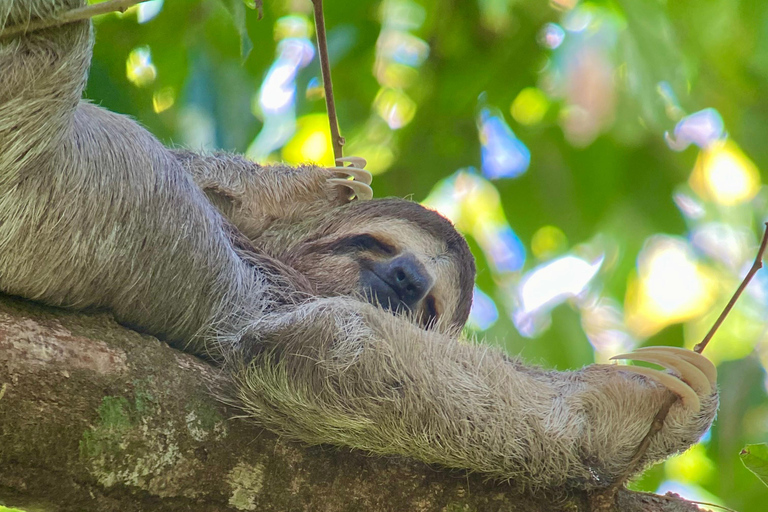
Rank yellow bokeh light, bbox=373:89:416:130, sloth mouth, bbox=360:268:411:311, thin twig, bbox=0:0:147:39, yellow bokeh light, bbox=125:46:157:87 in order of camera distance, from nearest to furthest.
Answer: thin twig, bbox=0:0:147:39 < sloth mouth, bbox=360:268:411:311 < yellow bokeh light, bbox=125:46:157:87 < yellow bokeh light, bbox=373:89:416:130

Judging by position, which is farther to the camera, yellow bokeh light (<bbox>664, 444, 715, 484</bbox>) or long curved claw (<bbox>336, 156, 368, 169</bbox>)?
yellow bokeh light (<bbox>664, 444, 715, 484</bbox>)

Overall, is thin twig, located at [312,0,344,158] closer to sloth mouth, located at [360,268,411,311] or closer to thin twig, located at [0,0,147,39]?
sloth mouth, located at [360,268,411,311]

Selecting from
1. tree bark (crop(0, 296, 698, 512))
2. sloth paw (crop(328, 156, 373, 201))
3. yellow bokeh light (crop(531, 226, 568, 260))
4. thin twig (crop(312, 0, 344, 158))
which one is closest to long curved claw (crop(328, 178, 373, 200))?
sloth paw (crop(328, 156, 373, 201))

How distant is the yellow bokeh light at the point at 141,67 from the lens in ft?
18.5

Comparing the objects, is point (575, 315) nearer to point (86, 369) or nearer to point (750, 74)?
point (750, 74)

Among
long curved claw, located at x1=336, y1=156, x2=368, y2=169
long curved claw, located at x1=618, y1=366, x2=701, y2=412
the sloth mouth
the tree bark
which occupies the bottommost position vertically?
the tree bark

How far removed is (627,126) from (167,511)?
4.39 meters

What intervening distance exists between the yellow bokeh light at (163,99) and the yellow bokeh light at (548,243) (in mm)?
3090

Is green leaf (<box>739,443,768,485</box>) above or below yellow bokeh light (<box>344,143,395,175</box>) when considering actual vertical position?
below

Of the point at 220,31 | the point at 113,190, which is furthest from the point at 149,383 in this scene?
the point at 220,31

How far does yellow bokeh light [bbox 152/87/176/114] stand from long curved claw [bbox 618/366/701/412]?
157 inches

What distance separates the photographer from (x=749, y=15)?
17.0 feet

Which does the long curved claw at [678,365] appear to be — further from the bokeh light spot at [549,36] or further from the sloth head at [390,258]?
the bokeh light spot at [549,36]

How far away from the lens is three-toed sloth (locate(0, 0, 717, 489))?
2.95m
